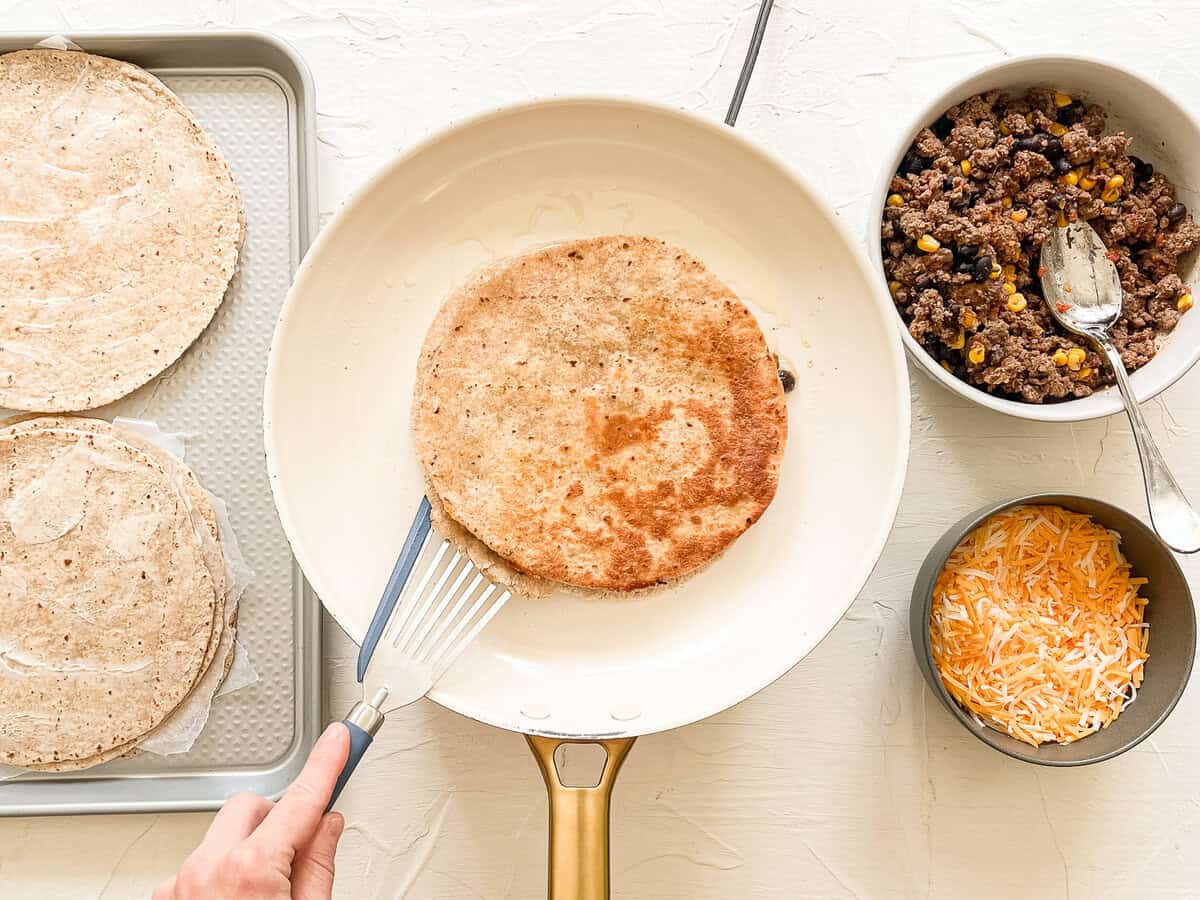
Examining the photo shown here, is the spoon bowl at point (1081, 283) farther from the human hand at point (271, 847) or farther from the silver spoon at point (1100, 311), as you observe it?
the human hand at point (271, 847)

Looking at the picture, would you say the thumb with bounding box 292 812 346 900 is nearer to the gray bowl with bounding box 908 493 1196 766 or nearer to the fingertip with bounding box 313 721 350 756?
the fingertip with bounding box 313 721 350 756

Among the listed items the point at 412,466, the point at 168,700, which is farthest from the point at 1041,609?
the point at 168,700

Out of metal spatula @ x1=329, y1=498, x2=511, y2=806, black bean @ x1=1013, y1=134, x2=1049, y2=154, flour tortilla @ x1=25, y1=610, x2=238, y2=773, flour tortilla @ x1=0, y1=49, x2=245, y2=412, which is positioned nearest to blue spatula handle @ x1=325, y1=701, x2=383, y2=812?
metal spatula @ x1=329, y1=498, x2=511, y2=806

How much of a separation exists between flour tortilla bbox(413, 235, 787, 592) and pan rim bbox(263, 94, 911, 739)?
12cm

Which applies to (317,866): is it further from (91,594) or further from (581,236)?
(581,236)

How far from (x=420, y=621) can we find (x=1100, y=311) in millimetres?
772

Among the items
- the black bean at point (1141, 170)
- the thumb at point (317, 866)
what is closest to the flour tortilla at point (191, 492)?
the thumb at point (317, 866)

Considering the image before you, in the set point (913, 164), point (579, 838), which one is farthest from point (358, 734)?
point (913, 164)

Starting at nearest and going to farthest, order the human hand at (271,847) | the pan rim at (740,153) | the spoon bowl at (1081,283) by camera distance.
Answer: the human hand at (271,847)
the pan rim at (740,153)
the spoon bowl at (1081,283)

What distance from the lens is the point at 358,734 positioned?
2.56 ft

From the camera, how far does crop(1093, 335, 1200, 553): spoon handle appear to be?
3.07 ft

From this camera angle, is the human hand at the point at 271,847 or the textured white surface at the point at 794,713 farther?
the textured white surface at the point at 794,713

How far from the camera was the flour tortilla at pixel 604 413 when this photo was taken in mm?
879

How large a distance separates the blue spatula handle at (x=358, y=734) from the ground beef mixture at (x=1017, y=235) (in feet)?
2.19
